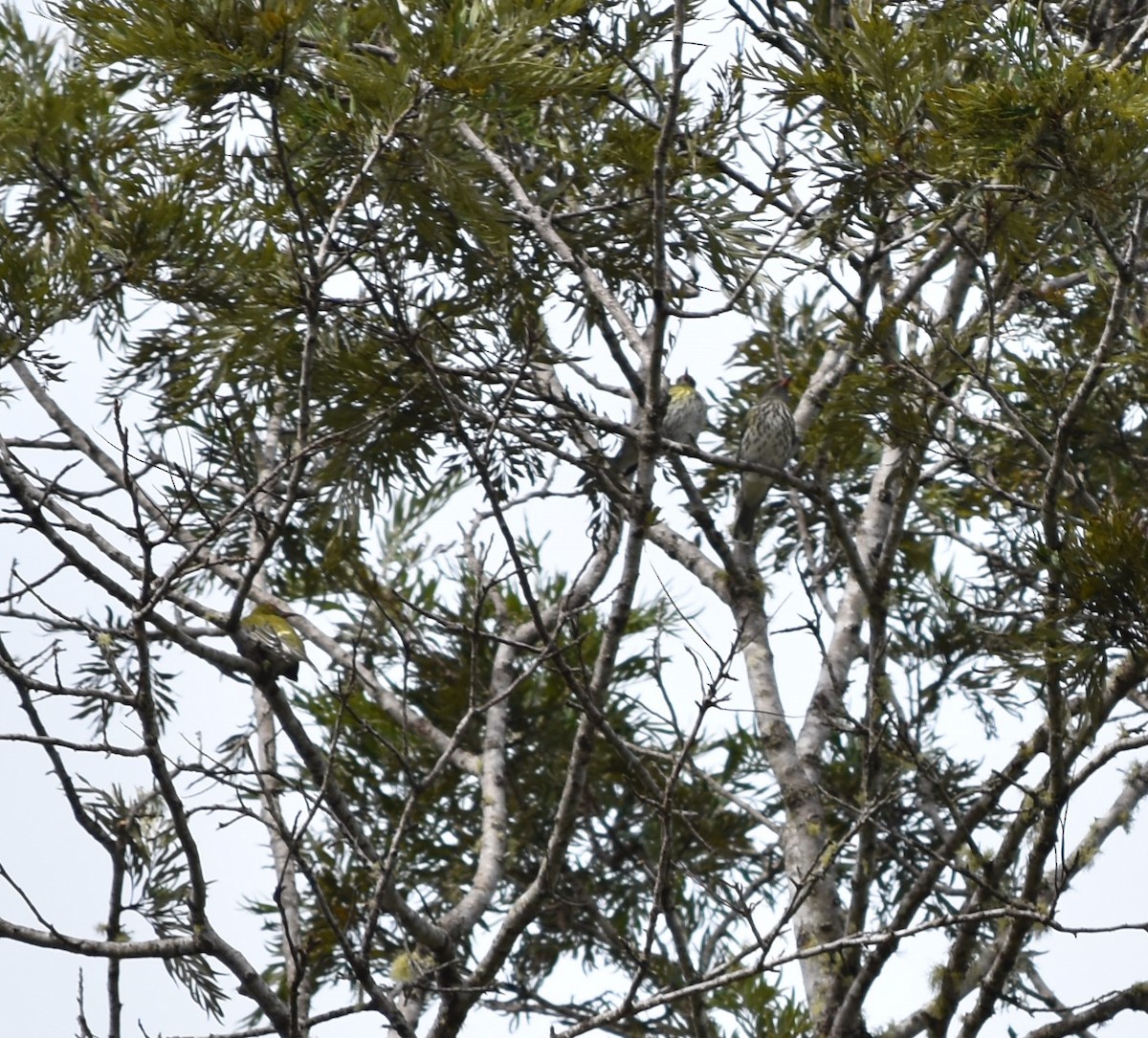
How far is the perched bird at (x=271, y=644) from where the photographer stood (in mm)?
2369

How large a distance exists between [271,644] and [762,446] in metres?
3.07

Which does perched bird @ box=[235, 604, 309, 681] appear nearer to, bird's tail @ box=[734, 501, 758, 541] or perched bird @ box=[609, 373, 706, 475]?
bird's tail @ box=[734, 501, 758, 541]

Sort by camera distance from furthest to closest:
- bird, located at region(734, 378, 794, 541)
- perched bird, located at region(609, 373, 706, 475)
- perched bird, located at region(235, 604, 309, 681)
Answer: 1. perched bird, located at region(609, 373, 706, 475)
2. bird, located at region(734, 378, 794, 541)
3. perched bird, located at region(235, 604, 309, 681)

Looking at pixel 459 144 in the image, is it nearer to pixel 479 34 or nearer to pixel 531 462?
pixel 479 34

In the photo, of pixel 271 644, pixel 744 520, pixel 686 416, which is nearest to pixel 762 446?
pixel 744 520

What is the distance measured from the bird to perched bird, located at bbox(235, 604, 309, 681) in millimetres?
2324

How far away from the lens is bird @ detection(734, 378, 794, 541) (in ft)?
16.8

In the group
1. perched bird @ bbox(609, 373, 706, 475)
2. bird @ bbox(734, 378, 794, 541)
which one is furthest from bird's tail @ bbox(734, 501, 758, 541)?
perched bird @ bbox(609, 373, 706, 475)

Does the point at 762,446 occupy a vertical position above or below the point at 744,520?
above

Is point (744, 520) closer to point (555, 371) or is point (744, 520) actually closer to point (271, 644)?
point (555, 371)

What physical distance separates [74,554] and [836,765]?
3.30 metres

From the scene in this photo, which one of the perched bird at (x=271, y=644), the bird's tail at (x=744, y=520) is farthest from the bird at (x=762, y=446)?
the perched bird at (x=271, y=644)

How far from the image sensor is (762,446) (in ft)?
17.7

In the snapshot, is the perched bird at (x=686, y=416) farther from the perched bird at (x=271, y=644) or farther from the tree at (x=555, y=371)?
the perched bird at (x=271, y=644)
